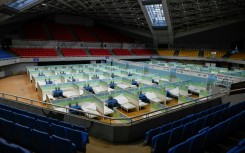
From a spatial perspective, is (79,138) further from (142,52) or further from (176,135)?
(142,52)

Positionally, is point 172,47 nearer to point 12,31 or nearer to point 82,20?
point 82,20

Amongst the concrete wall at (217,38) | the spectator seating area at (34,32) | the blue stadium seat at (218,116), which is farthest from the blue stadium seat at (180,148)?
the concrete wall at (217,38)

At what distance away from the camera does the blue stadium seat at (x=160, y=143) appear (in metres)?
5.19

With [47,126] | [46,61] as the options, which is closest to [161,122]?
[47,126]

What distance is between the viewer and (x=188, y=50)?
34469 millimetres

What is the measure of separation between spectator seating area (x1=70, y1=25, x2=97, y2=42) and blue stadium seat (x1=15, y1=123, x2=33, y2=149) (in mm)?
31375

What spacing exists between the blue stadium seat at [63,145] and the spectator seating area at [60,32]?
30.8 m

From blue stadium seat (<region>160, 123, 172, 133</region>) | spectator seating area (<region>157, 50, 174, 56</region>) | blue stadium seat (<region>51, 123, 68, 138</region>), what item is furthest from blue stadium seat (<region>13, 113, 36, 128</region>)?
spectator seating area (<region>157, 50, 174, 56</region>)

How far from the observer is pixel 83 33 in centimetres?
3725

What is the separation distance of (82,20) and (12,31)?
14.0 meters

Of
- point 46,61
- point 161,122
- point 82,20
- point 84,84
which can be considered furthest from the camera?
point 82,20

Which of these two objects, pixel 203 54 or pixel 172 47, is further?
pixel 172 47

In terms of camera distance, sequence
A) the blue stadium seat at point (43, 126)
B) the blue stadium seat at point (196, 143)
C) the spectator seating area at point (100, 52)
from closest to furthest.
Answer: the blue stadium seat at point (196, 143) < the blue stadium seat at point (43, 126) < the spectator seating area at point (100, 52)

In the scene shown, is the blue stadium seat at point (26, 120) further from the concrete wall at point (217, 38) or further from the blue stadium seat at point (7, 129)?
the concrete wall at point (217, 38)
